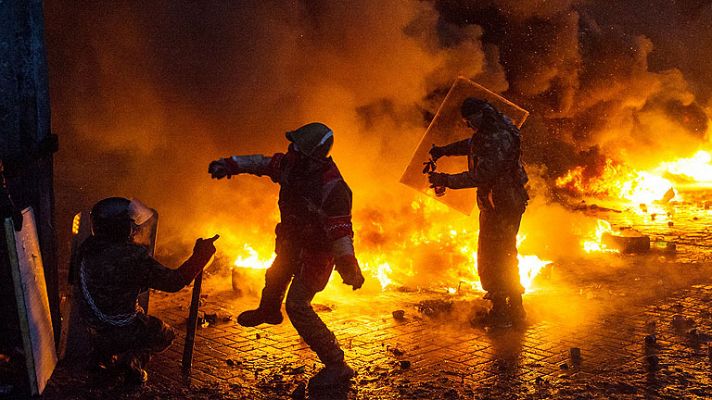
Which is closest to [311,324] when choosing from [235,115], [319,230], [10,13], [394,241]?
[319,230]

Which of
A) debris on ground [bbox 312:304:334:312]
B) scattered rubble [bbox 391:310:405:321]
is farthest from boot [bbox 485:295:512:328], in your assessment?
debris on ground [bbox 312:304:334:312]

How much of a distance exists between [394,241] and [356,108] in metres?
2.38

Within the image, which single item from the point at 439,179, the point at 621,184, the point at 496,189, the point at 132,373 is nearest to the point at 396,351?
the point at 439,179

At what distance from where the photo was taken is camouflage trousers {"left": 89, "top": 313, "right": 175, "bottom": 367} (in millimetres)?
5293

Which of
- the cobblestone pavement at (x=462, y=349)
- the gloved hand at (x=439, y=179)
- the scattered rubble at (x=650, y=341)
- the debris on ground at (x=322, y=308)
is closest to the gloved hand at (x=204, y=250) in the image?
the cobblestone pavement at (x=462, y=349)

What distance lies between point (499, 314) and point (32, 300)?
4283 millimetres

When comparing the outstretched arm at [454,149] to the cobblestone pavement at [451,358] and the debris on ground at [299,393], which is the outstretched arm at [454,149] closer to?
the cobblestone pavement at [451,358]

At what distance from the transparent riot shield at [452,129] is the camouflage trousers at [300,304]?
10.5 feet

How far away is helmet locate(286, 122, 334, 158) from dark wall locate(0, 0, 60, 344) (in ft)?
6.93

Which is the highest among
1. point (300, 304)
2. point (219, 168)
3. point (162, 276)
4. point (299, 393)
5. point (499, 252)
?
point (219, 168)

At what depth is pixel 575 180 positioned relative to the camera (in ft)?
58.4

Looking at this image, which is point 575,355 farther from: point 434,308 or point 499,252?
point 434,308

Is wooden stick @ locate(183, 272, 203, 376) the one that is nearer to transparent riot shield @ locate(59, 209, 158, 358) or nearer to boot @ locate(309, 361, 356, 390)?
transparent riot shield @ locate(59, 209, 158, 358)

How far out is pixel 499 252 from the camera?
727 cm
